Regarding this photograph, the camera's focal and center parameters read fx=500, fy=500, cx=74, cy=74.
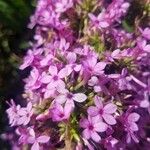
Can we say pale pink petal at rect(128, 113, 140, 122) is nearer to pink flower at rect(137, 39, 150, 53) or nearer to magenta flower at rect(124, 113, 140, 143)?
magenta flower at rect(124, 113, 140, 143)

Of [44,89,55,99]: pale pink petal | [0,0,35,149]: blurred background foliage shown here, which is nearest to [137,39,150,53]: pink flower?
[44,89,55,99]: pale pink petal

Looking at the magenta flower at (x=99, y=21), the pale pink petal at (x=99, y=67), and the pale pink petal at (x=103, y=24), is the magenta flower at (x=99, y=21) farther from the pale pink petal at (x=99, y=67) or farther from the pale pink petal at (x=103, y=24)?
the pale pink petal at (x=99, y=67)

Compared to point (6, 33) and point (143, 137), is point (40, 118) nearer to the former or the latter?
point (143, 137)

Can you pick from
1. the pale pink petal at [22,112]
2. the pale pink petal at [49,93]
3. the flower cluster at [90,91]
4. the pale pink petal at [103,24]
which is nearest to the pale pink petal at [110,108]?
the flower cluster at [90,91]

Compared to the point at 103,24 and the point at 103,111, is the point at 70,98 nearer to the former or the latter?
the point at 103,111

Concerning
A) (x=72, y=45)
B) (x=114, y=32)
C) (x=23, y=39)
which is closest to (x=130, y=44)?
(x=114, y=32)

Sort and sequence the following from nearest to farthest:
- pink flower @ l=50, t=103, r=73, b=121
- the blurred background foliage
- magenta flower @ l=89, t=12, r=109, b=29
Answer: pink flower @ l=50, t=103, r=73, b=121 < magenta flower @ l=89, t=12, r=109, b=29 < the blurred background foliage

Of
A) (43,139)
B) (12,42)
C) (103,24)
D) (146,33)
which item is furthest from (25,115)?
(12,42)
